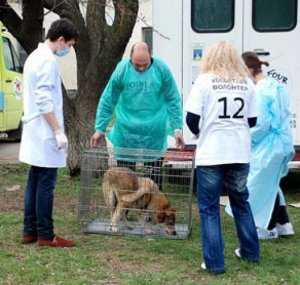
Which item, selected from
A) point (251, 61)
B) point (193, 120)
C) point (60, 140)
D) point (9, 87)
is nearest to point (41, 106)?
point (60, 140)

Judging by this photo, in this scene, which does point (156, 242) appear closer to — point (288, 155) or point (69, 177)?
point (288, 155)

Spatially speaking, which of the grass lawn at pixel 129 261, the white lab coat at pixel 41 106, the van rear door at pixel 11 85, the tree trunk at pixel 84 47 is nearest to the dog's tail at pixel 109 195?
the grass lawn at pixel 129 261

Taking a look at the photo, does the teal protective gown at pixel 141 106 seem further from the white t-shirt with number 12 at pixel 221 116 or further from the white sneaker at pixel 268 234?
the white t-shirt with number 12 at pixel 221 116

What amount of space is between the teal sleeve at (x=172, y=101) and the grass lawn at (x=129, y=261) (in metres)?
0.96

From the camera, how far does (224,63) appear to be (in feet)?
15.9

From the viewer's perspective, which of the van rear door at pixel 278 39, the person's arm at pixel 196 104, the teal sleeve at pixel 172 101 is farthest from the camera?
the van rear door at pixel 278 39

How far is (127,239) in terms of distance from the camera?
19.5ft

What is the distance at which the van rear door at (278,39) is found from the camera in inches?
287

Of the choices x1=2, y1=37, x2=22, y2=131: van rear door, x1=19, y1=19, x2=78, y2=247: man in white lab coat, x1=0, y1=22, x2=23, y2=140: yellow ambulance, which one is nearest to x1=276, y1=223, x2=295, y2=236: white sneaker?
x1=19, y1=19, x2=78, y2=247: man in white lab coat

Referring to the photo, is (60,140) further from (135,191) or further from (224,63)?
(224,63)

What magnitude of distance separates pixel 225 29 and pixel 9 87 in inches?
247

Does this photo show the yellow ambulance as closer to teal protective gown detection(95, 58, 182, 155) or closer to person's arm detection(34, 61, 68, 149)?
teal protective gown detection(95, 58, 182, 155)

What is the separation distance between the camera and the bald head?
234 inches

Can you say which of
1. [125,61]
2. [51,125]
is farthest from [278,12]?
[51,125]
